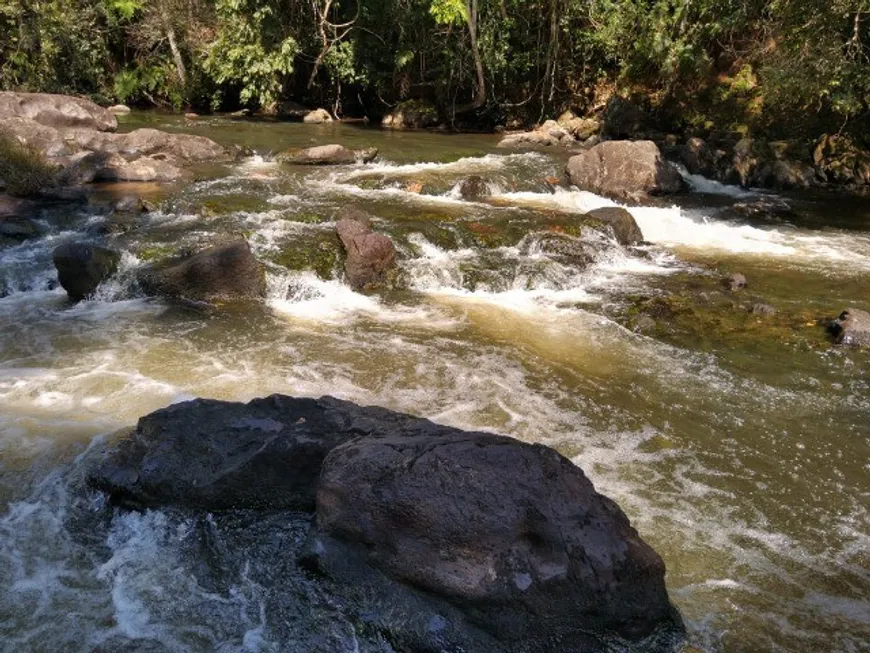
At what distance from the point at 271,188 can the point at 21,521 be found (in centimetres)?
917

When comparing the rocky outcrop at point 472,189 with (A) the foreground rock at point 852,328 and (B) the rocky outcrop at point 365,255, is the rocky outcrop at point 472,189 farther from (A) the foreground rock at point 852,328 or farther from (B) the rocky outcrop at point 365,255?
(A) the foreground rock at point 852,328

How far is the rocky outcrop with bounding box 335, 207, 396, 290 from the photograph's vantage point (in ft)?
30.9

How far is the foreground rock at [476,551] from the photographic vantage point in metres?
3.40

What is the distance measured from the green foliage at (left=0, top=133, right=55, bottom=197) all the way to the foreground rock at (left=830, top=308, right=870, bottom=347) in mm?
11981

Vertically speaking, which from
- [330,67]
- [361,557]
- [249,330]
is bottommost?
[249,330]

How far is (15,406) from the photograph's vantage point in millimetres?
6020

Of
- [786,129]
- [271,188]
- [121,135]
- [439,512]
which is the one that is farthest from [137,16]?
[439,512]

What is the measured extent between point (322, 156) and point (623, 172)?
628cm

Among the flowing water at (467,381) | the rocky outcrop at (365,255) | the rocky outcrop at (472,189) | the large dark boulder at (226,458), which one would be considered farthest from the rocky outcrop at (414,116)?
the large dark boulder at (226,458)

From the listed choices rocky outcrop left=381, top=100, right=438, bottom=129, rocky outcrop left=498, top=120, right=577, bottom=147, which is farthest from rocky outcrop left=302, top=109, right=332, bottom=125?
rocky outcrop left=498, top=120, right=577, bottom=147

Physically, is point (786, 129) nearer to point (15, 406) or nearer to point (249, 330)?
point (249, 330)

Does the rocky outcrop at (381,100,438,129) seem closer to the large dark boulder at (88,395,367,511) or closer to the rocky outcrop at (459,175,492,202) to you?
the rocky outcrop at (459,175,492,202)

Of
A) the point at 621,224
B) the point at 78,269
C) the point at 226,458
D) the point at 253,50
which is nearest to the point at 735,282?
the point at 621,224

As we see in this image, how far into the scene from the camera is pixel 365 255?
31.1ft
